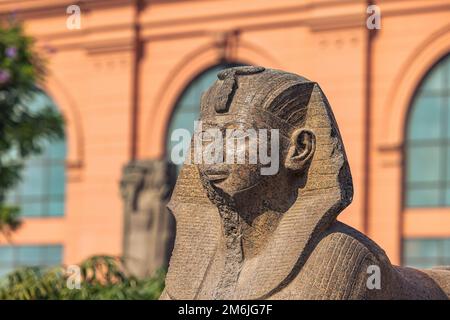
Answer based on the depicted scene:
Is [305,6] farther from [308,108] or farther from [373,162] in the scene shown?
[308,108]

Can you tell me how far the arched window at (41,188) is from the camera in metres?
35.8

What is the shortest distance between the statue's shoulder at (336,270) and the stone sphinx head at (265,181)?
0.28ft

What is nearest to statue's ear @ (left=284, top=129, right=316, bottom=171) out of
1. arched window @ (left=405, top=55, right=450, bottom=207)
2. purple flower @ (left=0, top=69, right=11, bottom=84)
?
purple flower @ (left=0, top=69, right=11, bottom=84)

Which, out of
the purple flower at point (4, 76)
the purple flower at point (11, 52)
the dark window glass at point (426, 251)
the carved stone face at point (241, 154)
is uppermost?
the purple flower at point (11, 52)

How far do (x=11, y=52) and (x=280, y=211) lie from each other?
15.3m

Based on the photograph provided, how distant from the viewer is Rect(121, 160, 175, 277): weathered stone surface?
2475cm

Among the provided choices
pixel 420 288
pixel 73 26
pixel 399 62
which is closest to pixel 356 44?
pixel 399 62

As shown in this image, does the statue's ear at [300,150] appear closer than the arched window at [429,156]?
Yes

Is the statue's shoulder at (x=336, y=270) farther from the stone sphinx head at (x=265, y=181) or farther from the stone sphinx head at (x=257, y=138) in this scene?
the stone sphinx head at (x=257, y=138)

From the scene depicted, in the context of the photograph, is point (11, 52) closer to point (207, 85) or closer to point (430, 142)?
point (207, 85)

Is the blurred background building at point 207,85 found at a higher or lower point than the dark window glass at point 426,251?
higher

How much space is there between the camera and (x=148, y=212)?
83.1 feet

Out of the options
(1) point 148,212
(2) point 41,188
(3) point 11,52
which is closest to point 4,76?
(3) point 11,52

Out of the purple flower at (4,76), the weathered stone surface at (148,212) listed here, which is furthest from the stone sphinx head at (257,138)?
the weathered stone surface at (148,212)
